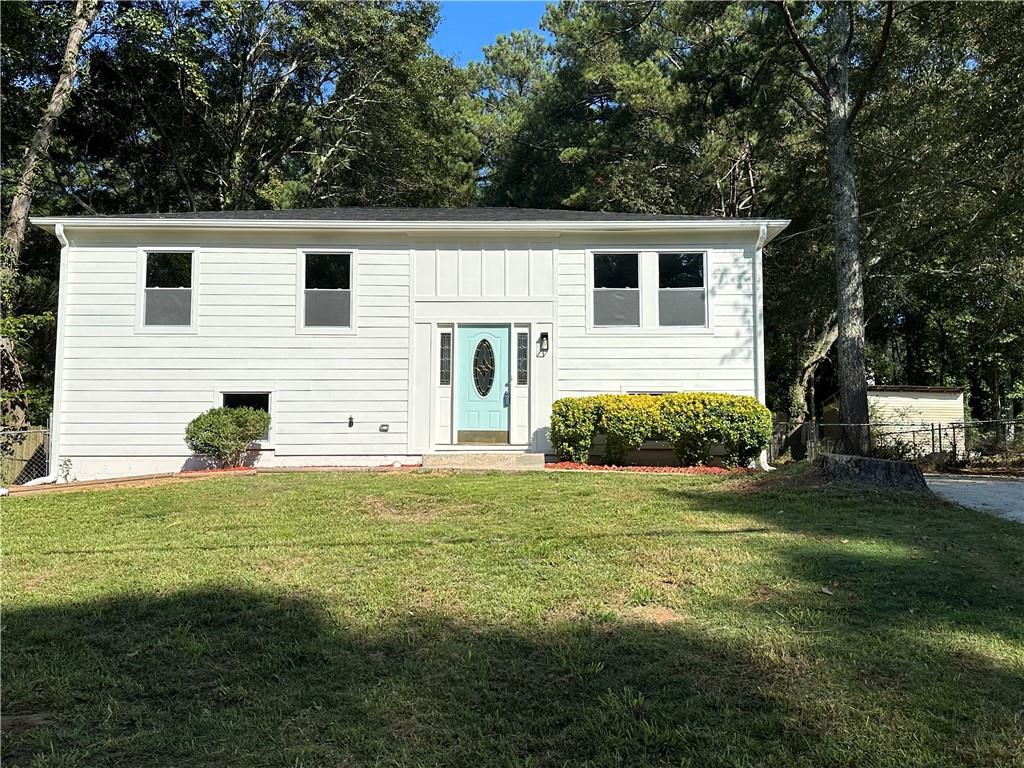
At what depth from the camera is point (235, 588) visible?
3.84 meters

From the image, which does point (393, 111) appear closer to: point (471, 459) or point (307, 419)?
point (307, 419)

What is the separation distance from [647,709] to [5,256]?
14562 millimetres

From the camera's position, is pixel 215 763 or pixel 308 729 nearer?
pixel 215 763

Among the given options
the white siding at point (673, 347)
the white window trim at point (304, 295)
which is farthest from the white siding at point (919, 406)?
the white window trim at point (304, 295)

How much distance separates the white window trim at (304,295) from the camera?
1075 centimetres

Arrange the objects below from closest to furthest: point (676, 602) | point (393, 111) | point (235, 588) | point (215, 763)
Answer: point (215, 763), point (676, 602), point (235, 588), point (393, 111)

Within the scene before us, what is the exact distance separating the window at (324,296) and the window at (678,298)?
5.10 metres

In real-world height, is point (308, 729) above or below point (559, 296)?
below

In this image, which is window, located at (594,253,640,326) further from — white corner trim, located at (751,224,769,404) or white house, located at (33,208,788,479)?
white corner trim, located at (751,224,769,404)

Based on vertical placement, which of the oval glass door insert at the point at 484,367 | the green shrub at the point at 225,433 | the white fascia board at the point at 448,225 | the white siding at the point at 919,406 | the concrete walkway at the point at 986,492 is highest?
the white fascia board at the point at 448,225

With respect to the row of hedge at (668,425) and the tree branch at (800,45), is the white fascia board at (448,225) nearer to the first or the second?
the row of hedge at (668,425)

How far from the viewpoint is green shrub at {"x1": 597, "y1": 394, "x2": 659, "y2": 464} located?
376 inches

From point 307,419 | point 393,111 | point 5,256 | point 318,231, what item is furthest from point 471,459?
point 393,111

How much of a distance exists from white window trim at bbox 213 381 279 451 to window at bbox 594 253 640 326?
536 centimetres
